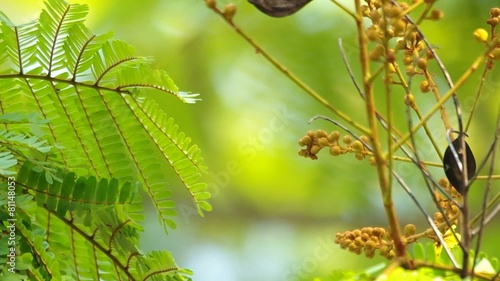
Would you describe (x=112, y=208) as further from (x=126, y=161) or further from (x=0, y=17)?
(x=0, y=17)

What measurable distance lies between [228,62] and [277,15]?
43.7 inches

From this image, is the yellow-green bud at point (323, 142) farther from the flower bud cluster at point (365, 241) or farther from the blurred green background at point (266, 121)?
the blurred green background at point (266, 121)

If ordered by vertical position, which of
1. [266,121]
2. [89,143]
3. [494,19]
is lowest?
[266,121]

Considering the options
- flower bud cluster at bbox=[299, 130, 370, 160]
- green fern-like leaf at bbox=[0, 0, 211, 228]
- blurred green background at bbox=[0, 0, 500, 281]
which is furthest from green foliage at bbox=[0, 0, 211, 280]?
blurred green background at bbox=[0, 0, 500, 281]

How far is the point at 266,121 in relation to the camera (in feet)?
4.63

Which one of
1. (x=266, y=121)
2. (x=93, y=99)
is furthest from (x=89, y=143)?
(x=266, y=121)

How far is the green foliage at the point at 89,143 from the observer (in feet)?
1.71

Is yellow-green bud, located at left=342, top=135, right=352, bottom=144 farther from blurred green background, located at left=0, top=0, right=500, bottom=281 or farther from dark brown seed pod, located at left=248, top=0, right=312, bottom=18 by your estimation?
blurred green background, located at left=0, top=0, right=500, bottom=281

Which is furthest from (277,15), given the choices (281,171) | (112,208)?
(281,171)

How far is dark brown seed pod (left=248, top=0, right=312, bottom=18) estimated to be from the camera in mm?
333

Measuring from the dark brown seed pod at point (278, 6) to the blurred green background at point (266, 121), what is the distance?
1035 millimetres

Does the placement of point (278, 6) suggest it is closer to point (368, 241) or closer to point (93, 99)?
point (368, 241)

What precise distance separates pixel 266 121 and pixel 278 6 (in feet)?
3.53

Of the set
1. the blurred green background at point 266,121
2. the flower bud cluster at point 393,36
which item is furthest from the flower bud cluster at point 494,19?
the blurred green background at point 266,121
